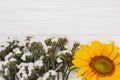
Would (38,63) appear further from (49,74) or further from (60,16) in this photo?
(60,16)

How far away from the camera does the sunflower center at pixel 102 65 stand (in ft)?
2.74

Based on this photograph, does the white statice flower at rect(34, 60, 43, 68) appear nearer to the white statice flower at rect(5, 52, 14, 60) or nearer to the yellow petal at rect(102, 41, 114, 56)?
the white statice flower at rect(5, 52, 14, 60)

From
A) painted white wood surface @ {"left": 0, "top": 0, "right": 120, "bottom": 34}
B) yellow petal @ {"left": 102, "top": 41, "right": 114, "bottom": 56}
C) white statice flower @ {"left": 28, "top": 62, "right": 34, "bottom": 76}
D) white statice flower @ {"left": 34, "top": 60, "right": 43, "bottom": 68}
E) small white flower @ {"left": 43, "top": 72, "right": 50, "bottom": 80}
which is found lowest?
small white flower @ {"left": 43, "top": 72, "right": 50, "bottom": 80}

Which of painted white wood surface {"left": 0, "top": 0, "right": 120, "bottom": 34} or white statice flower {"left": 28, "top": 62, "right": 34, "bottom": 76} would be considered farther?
painted white wood surface {"left": 0, "top": 0, "right": 120, "bottom": 34}

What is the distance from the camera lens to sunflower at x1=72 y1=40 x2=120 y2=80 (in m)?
0.83

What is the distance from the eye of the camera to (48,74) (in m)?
0.86

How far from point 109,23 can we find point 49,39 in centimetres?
20

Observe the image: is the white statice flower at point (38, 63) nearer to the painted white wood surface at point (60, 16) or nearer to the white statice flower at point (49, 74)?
Result: the white statice flower at point (49, 74)

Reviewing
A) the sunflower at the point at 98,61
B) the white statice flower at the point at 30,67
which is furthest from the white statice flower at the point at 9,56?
the sunflower at the point at 98,61

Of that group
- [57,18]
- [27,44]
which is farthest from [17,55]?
[57,18]

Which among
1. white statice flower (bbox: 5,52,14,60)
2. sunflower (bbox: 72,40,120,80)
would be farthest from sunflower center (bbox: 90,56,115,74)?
white statice flower (bbox: 5,52,14,60)

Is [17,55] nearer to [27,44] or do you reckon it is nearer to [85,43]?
[27,44]

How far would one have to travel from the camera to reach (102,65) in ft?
2.77

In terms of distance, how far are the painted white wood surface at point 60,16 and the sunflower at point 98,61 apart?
11 cm
